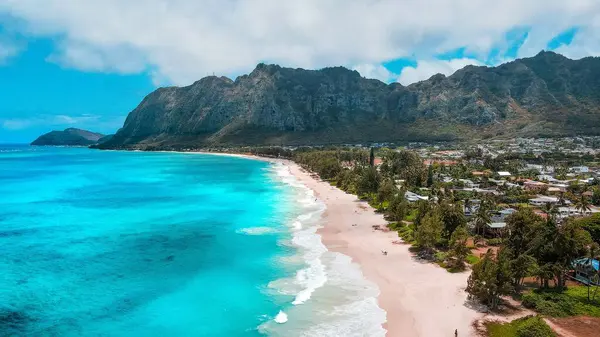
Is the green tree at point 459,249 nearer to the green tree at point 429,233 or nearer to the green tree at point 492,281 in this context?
the green tree at point 429,233

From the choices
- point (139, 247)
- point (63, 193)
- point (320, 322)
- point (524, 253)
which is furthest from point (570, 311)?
point (63, 193)

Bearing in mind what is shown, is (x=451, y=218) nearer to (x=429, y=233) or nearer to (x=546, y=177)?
(x=429, y=233)

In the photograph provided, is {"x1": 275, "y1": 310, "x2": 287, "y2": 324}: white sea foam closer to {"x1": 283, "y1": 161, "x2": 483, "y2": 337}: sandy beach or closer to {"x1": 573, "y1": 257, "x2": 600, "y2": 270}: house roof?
{"x1": 283, "y1": 161, "x2": 483, "y2": 337}: sandy beach

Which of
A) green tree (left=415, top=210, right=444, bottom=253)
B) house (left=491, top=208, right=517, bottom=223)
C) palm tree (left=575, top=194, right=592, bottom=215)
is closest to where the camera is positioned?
green tree (left=415, top=210, right=444, bottom=253)

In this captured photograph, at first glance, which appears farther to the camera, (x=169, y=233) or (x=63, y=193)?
(x=63, y=193)

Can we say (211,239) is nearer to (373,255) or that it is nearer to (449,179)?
(373,255)

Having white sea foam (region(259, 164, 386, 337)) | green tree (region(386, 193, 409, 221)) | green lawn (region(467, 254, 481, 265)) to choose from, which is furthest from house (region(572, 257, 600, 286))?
green tree (region(386, 193, 409, 221))

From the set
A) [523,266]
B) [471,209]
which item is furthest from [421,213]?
[523,266]
